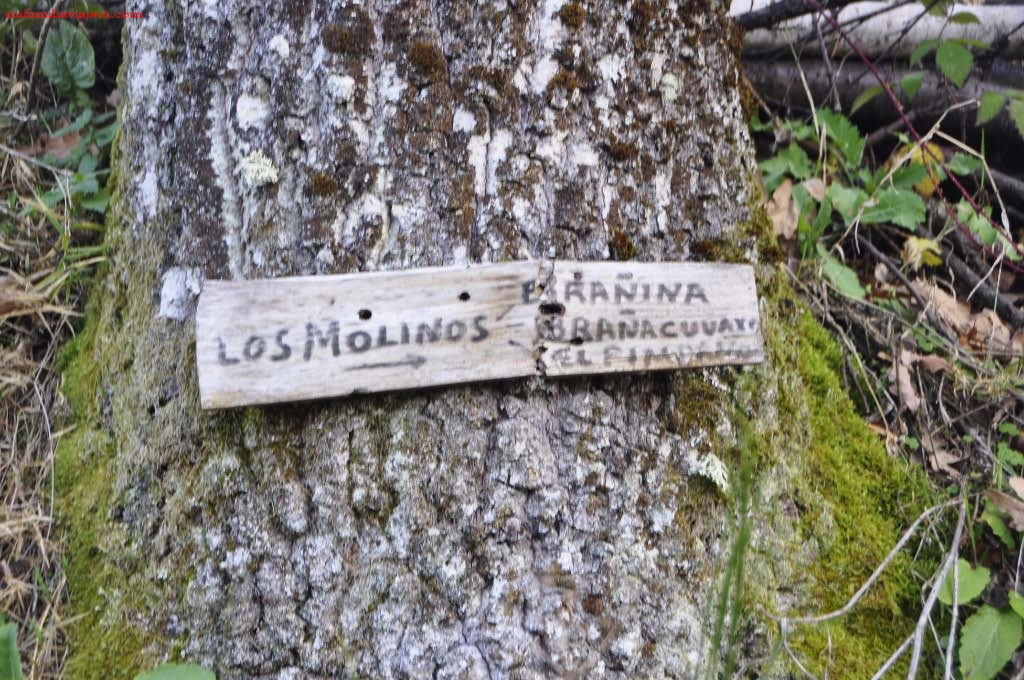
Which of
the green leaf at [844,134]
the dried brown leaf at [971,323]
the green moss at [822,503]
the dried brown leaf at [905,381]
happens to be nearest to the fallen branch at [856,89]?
the green leaf at [844,134]

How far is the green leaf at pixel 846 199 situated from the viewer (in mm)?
2301

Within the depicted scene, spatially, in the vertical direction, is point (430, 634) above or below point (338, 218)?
below

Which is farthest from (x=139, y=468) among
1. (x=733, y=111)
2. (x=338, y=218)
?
(x=733, y=111)

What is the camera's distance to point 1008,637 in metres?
1.61

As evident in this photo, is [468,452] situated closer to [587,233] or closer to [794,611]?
[587,233]

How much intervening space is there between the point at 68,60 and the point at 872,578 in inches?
88.8

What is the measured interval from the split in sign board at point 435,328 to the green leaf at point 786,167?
1032 mm

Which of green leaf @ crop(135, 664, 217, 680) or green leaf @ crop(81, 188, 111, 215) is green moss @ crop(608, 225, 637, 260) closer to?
green leaf @ crop(135, 664, 217, 680)

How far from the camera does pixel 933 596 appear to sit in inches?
61.7

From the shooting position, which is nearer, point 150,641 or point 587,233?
point 150,641

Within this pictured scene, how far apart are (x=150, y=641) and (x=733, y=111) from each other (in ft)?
5.04

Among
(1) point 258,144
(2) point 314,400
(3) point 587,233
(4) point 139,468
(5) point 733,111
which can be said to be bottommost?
(4) point 139,468

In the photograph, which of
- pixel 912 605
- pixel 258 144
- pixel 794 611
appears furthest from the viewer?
pixel 912 605

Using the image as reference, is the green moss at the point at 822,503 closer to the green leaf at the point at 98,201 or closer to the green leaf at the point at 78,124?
the green leaf at the point at 98,201
